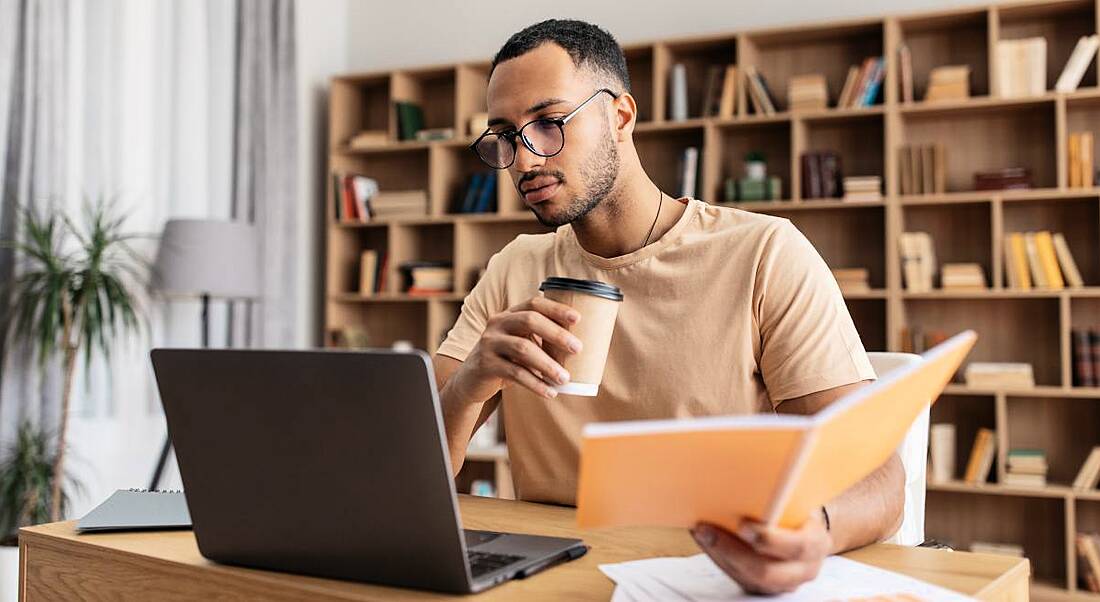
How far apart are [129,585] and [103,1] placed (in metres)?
3.20

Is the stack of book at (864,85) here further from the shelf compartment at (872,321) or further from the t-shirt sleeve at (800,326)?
the t-shirt sleeve at (800,326)

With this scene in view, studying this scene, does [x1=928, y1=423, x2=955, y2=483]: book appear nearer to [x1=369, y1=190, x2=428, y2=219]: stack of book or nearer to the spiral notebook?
[x1=369, y1=190, x2=428, y2=219]: stack of book

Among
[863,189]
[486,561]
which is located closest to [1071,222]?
[863,189]

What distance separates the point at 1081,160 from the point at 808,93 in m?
1.02

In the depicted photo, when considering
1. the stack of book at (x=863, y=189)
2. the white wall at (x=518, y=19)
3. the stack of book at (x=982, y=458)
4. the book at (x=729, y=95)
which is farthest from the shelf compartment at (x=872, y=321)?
the white wall at (x=518, y=19)

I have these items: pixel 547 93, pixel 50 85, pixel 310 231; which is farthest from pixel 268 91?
pixel 547 93

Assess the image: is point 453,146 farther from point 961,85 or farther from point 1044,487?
point 1044,487

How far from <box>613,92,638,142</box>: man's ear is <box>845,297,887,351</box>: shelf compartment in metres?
2.57

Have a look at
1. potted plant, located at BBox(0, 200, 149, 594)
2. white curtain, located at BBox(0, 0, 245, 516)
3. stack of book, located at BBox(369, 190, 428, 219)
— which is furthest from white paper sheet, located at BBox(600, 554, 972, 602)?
stack of book, located at BBox(369, 190, 428, 219)

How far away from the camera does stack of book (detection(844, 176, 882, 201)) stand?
378cm

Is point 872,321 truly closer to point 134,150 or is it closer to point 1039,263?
point 1039,263

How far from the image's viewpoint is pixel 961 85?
371 centimetres

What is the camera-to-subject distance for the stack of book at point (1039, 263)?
11.6 feet

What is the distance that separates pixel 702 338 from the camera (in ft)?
4.64
